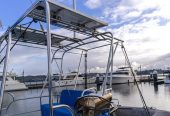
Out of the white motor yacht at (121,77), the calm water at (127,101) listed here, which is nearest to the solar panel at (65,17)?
the calm water at (127,101)

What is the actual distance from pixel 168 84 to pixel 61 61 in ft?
157

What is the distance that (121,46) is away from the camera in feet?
19.9

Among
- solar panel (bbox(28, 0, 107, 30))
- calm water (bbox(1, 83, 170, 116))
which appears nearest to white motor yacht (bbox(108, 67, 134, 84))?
calm water (bbox(1, 83, 170, 116))

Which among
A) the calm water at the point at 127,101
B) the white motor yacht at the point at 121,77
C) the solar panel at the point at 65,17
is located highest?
the solar panel at the point at 65,17

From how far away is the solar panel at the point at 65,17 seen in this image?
439cm

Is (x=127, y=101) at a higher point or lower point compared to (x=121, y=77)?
lower

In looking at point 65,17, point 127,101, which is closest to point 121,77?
point 127,101

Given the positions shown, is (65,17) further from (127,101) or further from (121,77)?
(121,77)

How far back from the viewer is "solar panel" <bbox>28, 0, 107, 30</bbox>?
4389 millimetres

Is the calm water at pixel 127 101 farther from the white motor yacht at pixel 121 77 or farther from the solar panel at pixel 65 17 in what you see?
the white motor yacht at pixel 121 77

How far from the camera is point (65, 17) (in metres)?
4.82

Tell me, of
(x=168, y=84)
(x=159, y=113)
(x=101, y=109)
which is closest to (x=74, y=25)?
(x=101, y=109)

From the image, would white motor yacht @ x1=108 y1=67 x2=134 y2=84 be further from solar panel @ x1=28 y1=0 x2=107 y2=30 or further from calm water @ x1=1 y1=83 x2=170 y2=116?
solar panel @ x1=28 y1=0 x2=107 y2=30

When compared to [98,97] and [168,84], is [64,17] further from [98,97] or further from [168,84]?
[168,84]
